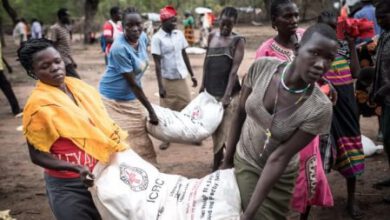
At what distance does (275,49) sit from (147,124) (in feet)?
4.48

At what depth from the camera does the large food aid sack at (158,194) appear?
1.91 meters

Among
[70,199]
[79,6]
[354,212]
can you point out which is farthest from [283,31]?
[79,6]

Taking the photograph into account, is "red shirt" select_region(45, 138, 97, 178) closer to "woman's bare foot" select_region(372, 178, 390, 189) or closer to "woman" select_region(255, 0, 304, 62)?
"woman" select_region(255, 0, 304, 62)

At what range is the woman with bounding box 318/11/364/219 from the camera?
10.7 feet

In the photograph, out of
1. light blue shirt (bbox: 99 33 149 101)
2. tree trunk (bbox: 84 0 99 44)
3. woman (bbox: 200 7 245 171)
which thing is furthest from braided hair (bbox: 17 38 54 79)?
tree trunk (bbox: 84 0 99 44)

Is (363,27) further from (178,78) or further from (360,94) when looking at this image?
(178,78)

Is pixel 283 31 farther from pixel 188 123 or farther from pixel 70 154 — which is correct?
pixel 70 154

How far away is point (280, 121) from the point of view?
1.87 meters

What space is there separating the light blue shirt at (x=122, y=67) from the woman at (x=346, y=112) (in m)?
1.50

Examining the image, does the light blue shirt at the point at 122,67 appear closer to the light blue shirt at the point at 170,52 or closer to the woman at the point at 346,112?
the light blue shirt at the point at 170,52

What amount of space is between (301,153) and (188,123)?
1327mm

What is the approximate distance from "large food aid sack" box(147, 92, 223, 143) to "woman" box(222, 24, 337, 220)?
1.60 m

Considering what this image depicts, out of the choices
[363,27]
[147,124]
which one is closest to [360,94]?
[363,27]

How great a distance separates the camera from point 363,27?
11.1 feet
